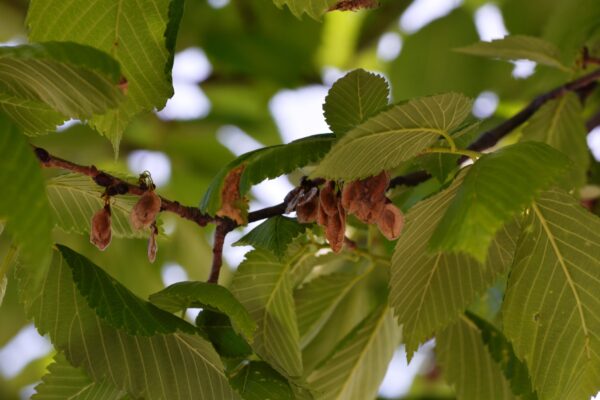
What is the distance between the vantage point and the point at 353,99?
81cm

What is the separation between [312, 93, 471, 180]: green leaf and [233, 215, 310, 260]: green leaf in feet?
0.36

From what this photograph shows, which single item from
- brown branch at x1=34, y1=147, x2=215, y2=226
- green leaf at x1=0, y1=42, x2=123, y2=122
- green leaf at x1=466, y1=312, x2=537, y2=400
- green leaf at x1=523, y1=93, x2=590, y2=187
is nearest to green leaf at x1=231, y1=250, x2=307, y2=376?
brown branch at x1=34, y1=147, x2=215, y2=226

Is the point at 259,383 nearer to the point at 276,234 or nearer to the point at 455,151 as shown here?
the point at 276,234

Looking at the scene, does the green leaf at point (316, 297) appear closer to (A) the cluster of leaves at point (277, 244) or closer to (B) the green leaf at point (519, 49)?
(A) the cluster of leaves at point (277, 244)

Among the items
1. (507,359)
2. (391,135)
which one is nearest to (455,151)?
(391,135)

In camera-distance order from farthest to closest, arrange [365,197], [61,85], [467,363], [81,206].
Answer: [467,363], [81,206], [365,197], [61,85]

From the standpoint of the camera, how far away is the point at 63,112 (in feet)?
2.32

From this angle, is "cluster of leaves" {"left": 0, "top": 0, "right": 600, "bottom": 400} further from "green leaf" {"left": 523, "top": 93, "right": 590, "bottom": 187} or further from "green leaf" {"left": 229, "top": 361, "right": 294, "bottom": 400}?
"green leaf" {"left": 523, "top": 93, "right": 590, "bottom": 187}

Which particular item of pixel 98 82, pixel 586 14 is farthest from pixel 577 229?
pixel 586 14

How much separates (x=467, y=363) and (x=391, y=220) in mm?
298

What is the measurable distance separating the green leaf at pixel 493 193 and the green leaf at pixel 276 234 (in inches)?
7.5

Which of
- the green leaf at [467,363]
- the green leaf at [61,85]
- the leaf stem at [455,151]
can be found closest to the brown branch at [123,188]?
the green leaf at [61,85]

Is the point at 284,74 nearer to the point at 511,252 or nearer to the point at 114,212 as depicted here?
the point at 114,212

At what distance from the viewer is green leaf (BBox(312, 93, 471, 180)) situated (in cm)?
73
